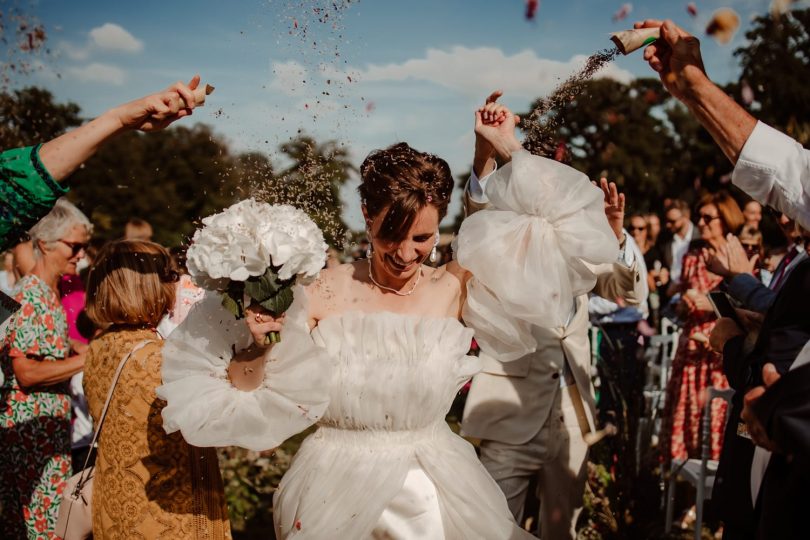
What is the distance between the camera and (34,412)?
13.0 ft

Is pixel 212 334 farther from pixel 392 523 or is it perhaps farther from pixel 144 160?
pixel 144 160

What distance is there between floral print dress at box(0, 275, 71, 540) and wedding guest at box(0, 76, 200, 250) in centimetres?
189

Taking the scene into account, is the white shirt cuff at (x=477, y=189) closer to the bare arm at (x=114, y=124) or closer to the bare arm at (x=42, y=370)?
the bare arm at (x=114, y=124)

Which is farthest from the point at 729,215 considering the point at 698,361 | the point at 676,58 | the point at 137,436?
the point at 137,436

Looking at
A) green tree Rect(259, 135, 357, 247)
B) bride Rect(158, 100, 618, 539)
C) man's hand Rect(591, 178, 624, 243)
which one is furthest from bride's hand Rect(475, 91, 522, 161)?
green tree Rect(259, 135, 357, 247)

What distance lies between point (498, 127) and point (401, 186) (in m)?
0.50

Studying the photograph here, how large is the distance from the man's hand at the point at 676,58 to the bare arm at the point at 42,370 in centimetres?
333

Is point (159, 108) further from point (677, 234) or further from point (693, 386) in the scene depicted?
point (677, 234)

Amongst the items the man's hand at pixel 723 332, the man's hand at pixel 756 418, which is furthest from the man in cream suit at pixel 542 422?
the man's hand at pixel 756 418

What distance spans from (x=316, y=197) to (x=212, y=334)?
25.4 inches

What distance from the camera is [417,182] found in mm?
2869

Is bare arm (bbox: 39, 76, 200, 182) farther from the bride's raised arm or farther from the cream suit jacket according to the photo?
the cream suit jacket

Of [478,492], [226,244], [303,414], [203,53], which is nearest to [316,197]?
[226,244]

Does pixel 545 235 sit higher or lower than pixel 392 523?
higher
